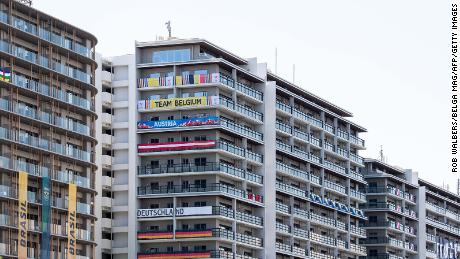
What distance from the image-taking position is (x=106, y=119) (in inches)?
6860

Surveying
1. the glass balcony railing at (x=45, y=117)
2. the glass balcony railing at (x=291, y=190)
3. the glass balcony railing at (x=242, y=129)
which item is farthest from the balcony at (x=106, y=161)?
the glass balcony railing at (x=291, y=190)

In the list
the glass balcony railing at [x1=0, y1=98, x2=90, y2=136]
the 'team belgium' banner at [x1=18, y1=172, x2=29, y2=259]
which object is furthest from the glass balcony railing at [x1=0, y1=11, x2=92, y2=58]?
the 'team belgium' banner at [x1=18, y1=172, x2=29, y2=259]

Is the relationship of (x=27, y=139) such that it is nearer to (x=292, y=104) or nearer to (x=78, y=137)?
(x=78, y=137)

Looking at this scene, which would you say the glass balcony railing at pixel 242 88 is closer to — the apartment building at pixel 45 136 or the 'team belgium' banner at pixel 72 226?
the apartment building at pixel 45 136

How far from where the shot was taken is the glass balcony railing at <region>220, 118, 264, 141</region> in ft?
571

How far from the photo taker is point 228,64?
17612 centimetres

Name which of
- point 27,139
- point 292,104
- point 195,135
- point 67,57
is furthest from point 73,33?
point 292,104

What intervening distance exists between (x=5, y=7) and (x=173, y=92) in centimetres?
3564

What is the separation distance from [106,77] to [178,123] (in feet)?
36.6

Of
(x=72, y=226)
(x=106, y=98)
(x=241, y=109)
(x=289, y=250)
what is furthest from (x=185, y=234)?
(x=72, y=226)

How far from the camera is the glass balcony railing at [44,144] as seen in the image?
142663 mm

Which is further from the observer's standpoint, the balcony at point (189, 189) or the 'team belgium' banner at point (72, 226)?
the balcony at point (189, 189)

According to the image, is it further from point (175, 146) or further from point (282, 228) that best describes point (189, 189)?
point (282, 228)

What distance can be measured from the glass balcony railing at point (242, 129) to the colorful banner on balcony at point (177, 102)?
2.90 metres
